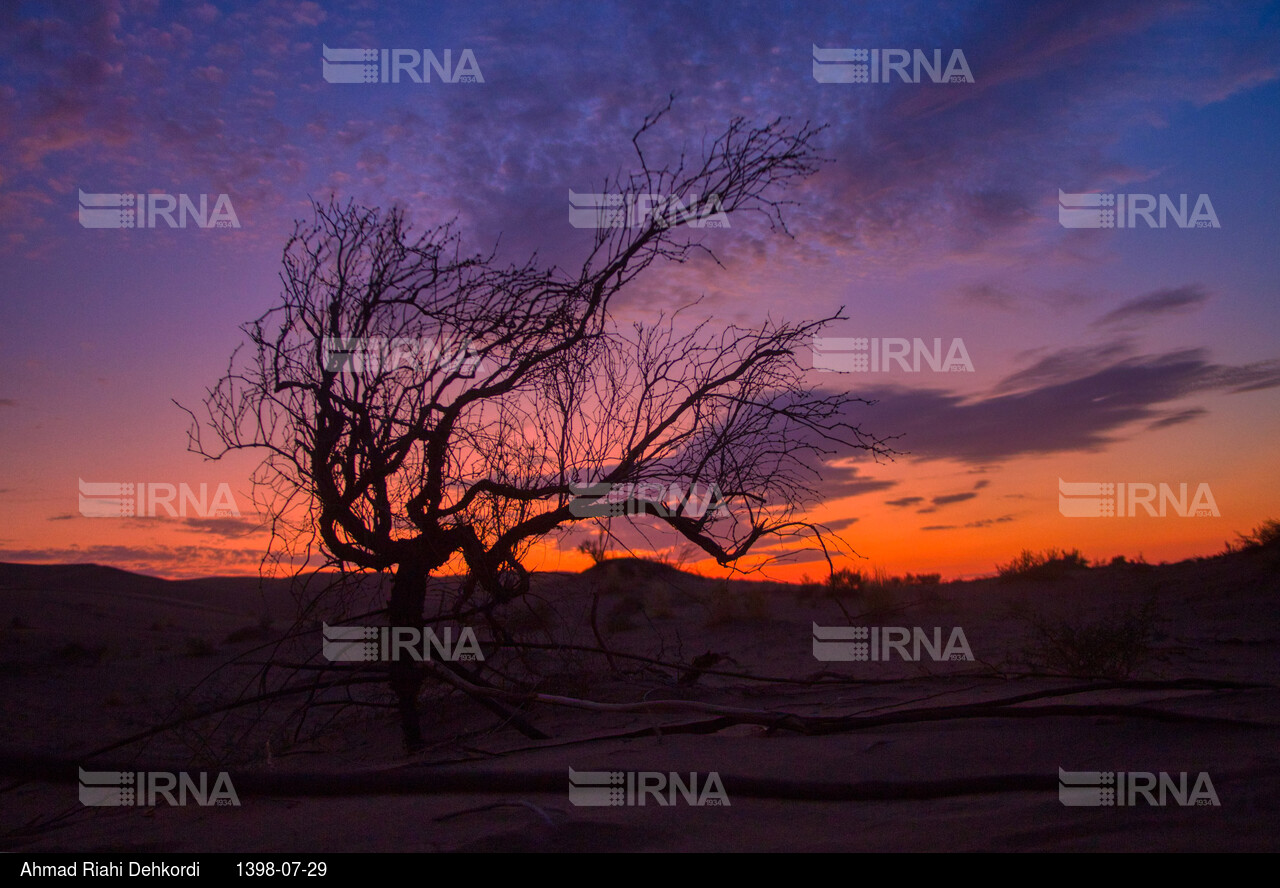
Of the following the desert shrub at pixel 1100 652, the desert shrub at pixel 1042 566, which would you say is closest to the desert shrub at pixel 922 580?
the desert shrub at pixel 1042 566

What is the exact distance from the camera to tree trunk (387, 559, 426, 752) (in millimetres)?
6230

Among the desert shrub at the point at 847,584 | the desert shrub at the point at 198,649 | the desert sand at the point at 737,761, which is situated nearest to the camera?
the desert sand at the point at 737,761

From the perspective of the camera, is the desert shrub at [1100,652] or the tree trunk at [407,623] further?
the desert shrub at [1100,652]

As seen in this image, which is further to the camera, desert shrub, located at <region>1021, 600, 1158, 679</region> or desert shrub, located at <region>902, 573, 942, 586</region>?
desert shrub, located at <region>902, 573, 942, 586</region>

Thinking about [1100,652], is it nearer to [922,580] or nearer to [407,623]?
[407,623]

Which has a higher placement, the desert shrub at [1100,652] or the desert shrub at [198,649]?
the desert shrub at [1100,652]

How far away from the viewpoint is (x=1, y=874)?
117 inches

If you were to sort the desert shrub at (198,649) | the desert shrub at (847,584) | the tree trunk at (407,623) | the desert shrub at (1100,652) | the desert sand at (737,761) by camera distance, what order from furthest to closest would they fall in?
the desert shrub at (847,584) < the desert shrub at (198,649) < the desert shrub at (1100,652) < the tree trunk at (407,623) < the desert sand at (737,761)

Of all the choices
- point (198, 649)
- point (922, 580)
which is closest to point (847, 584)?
point (922, 580)

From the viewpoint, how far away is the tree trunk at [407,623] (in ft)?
20.4

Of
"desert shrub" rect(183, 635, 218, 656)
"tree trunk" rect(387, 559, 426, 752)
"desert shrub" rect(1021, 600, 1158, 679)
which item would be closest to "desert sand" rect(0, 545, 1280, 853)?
"desert shrub" rect(1021, 600, 1158, 679)

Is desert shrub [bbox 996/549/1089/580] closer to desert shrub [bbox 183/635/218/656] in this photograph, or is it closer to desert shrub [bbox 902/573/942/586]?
desert shrub [bbox 902/573/942/586]

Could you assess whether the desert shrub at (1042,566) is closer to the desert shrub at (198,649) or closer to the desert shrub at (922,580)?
the desert shrub at (922,580)

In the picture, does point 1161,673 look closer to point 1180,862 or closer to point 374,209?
point 1180,862
